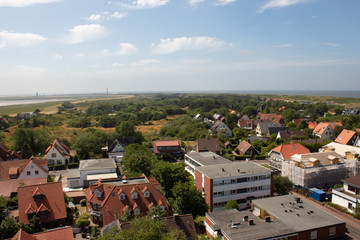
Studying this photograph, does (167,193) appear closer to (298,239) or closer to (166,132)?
(298,239)

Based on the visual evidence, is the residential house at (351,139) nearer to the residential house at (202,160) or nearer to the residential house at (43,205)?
the residential house at (202,160)

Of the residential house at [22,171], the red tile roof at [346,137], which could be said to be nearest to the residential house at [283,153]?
the red tile roof at [346,137]

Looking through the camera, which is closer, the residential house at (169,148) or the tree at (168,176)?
the tree at (168,176)

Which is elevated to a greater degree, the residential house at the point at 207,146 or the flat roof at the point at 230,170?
the flat roof at the point at 230,170

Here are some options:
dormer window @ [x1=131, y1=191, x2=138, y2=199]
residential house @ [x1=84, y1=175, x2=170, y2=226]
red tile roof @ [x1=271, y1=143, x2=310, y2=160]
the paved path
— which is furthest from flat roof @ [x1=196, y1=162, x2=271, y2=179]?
red tile roof @ [x1=271, y1=143, x2=310, y2=160]

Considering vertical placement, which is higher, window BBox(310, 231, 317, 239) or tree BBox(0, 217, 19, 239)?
tree BBox(0, 217, 19, 239)

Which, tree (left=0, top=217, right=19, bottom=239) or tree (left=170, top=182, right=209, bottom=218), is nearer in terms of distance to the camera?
tree (left=0, top=217, right=19, bottom=239)

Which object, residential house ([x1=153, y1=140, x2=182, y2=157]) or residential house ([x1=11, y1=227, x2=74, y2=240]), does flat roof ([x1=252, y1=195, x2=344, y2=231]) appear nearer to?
residential house ([x1=11, y1=227, x2=74, y2=240])
